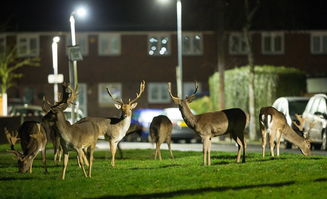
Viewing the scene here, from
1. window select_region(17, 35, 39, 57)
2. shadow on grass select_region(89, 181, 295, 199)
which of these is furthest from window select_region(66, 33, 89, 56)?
shadow on grass select_region(89, 181, 295, 199)

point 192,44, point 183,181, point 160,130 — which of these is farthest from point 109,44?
point 183,181

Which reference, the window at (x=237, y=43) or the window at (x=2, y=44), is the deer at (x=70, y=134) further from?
the window at (x=2, y=44)

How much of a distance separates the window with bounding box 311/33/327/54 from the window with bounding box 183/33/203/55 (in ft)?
27.2

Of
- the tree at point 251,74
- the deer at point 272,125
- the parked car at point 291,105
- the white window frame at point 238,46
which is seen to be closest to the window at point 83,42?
the white window frame at point 238,46

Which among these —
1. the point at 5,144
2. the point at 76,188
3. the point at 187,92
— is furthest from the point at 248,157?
the point at 187,92

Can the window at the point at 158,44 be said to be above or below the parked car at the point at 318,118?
above

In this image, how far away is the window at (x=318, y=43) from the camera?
6644 cm

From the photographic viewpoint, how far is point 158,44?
6662 cm

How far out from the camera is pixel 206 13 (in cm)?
4791

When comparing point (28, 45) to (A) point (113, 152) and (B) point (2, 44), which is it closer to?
(B) point (2, 44)

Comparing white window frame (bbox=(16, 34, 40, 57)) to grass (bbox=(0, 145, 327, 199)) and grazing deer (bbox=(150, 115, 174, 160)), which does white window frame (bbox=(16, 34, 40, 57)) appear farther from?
grass (bbox=(0, 145, 327, 199))

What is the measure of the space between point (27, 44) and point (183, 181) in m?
49.7

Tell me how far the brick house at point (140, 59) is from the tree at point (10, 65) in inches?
24.9

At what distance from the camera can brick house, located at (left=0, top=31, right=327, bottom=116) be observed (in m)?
66.5
